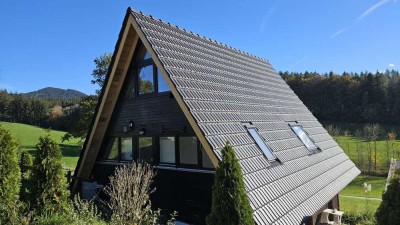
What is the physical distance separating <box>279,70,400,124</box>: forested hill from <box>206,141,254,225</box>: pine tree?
5674 centimetres

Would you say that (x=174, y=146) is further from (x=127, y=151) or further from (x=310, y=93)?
(x=310, y=93)

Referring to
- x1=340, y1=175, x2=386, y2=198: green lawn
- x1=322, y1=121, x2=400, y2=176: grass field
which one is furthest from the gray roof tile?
x1=322, y1=121, x2=400, y2=176: grass field

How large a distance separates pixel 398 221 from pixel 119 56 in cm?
778

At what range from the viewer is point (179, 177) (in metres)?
8.43

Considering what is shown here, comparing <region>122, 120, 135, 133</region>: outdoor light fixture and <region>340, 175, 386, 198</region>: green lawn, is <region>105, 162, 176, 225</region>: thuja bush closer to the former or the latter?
<region>122, 120, 135, 133</region>: outdoor light fixture

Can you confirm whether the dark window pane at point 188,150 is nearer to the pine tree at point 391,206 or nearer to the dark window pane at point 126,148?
the dark window pane at point 126,148

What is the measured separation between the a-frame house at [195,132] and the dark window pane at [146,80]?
0.10 ft

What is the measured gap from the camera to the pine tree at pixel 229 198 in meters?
5.00

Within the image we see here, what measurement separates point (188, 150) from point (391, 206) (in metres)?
4.61

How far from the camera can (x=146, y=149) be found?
9.59 m

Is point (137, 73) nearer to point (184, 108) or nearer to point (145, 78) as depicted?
point (145, 78)

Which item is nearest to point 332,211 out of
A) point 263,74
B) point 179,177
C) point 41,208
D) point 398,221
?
point 398,221

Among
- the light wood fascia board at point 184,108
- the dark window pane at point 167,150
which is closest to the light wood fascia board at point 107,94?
the light wood fascia board at point 184,108

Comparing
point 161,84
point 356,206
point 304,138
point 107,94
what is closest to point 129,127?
point 107,94
